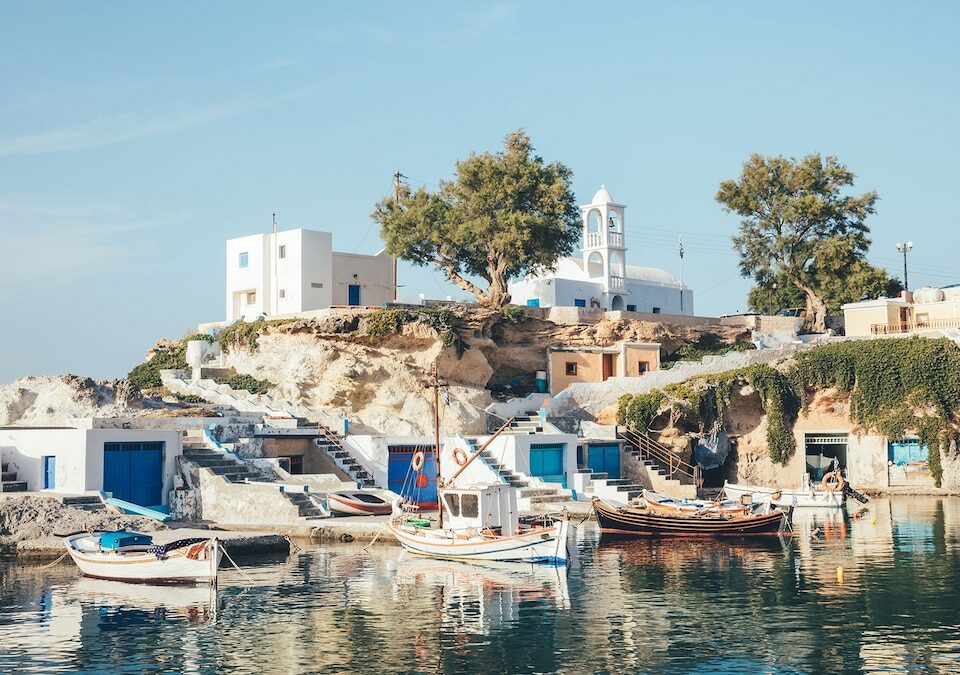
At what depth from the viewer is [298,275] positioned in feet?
198

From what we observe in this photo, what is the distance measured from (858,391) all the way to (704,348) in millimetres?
9985

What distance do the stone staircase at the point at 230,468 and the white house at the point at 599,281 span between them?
30.0 m

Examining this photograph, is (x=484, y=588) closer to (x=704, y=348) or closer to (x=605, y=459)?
(x=605, y=459)

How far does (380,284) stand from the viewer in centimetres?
6475

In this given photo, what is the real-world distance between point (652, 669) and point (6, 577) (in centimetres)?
1884

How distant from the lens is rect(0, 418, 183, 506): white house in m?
38.1

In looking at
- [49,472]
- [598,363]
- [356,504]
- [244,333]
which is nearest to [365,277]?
[244,333]

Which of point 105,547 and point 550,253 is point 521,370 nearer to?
point 550,253

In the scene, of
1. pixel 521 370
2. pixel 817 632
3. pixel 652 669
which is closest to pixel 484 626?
pixel 652 669

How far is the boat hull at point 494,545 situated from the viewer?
30953 mm

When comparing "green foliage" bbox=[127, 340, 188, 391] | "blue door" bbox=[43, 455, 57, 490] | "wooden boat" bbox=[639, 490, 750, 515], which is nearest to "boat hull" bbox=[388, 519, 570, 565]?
"wooden boat" bbox=[639, 490, 750, 515]

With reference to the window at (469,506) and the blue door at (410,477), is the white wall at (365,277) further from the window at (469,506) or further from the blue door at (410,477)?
the window at (469,506)

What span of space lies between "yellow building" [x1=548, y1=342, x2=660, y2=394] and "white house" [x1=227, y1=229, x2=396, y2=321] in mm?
10796

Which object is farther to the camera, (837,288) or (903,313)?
(837,288)
